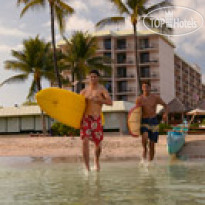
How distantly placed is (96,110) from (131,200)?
292 centimetres

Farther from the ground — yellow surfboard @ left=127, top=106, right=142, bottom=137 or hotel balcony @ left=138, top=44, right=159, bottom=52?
hotel balcony @ left=138, top=44, right=159, bottom=52

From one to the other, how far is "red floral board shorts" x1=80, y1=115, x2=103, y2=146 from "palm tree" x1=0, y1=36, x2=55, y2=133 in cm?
2435

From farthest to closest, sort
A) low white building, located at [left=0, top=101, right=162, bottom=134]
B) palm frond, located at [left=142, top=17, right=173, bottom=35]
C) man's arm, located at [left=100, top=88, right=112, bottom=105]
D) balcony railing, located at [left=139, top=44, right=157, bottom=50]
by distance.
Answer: balcony railing, located at [left=139, top=44, right=157, bottom=50], low white building, located at [left=0, top=101, right=162, bottom=134], palm frond, located at [left=142, top=17, right=173, bottom=35], man's arm, located at [left=100, top=88, right=112, bottom=105]

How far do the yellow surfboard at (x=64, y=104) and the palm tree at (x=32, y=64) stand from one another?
78.6 ft

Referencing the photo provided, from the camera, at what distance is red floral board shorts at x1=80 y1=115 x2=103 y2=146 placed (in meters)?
6.52

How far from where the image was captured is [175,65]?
77.4 metres

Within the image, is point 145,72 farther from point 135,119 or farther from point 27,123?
point 135,119

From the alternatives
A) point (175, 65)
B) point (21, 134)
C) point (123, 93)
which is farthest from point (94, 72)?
point (175, 65)

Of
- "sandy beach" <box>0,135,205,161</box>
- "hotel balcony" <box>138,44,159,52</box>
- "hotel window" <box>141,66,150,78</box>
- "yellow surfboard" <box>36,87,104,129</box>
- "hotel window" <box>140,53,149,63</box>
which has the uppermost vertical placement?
"hotel balcony" <box>138,44,159,52</box>

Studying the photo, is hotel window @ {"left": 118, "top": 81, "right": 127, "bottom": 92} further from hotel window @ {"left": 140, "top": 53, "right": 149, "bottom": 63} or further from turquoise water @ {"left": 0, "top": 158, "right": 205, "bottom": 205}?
turquoise water @ {"left": 0, "top": 158, "right": 205, "bottom": 205}

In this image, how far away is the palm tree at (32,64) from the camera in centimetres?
3089

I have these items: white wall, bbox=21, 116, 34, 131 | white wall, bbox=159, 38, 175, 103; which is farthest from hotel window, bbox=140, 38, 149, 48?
white wall, bbox=21, 116, 34, 131

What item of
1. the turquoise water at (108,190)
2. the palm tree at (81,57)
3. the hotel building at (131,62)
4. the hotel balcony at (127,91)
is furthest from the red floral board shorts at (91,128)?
the hotel balcony at (127,91)

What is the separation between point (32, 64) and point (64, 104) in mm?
24712
